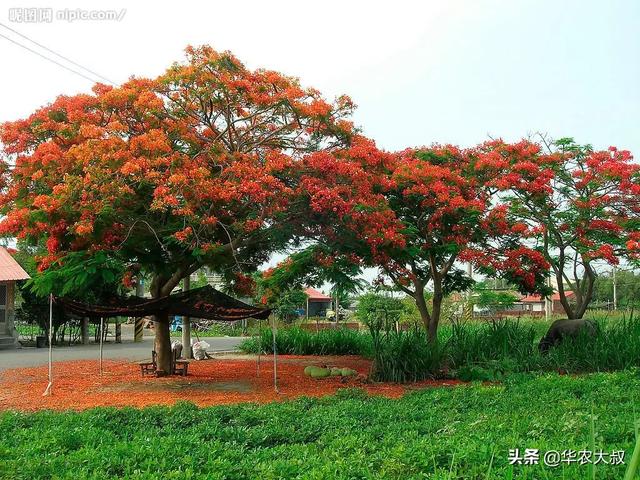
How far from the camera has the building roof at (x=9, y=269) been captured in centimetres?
2462

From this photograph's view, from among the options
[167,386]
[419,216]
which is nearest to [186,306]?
[167,386]

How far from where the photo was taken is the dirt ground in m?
11.2

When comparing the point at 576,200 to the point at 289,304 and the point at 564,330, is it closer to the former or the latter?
the point at 564,330

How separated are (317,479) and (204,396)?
296 inches

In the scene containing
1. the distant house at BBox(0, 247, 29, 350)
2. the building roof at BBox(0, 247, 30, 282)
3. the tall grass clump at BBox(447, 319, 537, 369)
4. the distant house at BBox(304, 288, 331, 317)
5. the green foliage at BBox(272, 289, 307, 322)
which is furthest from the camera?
the distant house at BBox(304, 288, 331, 317)

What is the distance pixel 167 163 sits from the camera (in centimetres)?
1091

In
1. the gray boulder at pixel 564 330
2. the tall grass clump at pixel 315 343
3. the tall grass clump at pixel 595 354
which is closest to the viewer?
the tall grass clump at pixel 595 354

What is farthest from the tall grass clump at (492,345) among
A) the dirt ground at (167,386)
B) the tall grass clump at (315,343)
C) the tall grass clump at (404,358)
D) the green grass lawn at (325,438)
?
the tall grass clump at (315,343)

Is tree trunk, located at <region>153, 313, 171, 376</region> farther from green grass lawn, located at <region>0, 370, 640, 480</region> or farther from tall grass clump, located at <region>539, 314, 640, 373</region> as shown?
tall grass clump, located at <region>539, 314, 640, 373</region>

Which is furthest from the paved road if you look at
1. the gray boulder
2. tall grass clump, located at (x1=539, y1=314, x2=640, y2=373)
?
tall grass clump, located at (x1=539, y1=314, x2=640, y2=373)

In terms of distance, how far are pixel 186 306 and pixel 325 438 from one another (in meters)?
6.96

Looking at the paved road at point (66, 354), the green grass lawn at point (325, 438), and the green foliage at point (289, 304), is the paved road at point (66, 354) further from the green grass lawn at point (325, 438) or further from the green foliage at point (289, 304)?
the green grass lawn at point (325, 438)

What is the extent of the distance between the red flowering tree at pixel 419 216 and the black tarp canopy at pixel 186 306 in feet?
6.62

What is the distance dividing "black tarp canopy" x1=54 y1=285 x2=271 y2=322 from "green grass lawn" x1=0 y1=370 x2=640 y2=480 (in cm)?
355
